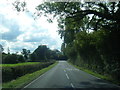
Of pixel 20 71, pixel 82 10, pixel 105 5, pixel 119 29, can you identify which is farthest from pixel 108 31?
pixel 20 71

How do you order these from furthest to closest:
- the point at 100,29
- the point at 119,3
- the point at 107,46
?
the point at 100,29 → the point at 107,46 → the point at 119,3

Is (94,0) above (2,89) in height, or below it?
above

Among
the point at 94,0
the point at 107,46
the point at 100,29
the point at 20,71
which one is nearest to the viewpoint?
the point at 94,0

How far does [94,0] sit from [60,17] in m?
4.23

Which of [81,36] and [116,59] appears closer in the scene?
[116,59]

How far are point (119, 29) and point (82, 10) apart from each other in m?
4.97

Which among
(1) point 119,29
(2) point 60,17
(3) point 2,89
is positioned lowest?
(3) point 2,89

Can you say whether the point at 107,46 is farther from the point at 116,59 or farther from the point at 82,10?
the point at 82,10

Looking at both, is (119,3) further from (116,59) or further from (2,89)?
(2,89)

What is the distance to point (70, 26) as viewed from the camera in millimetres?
27266

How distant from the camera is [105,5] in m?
23.4

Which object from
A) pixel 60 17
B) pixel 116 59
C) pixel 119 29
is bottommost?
pixel 116 59

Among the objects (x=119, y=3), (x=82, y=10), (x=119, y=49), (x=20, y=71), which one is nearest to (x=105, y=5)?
(x=119, y=3)

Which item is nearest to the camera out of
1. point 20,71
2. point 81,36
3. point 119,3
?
point 119,3
